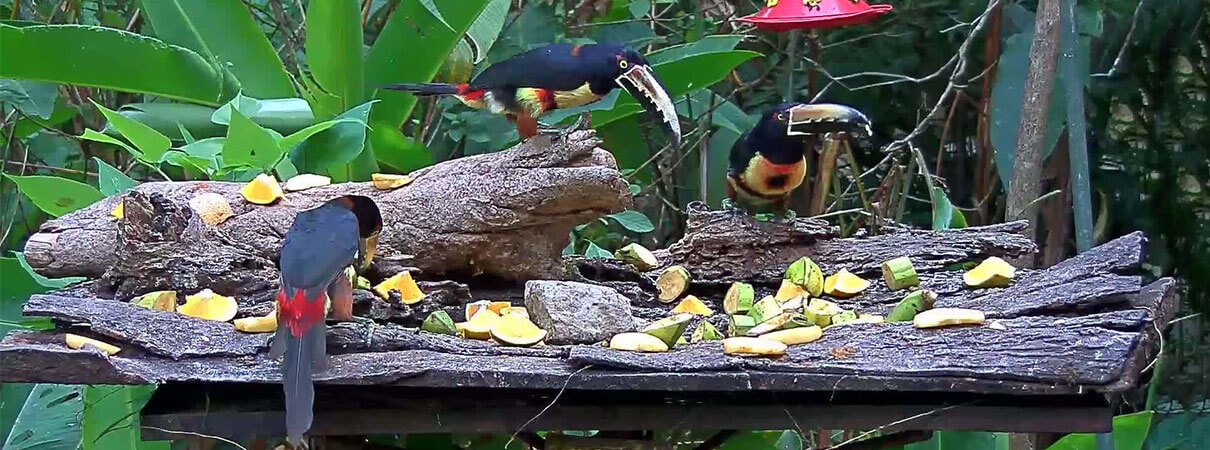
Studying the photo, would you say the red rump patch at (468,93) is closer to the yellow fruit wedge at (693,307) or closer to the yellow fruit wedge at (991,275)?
the yellow fruit wedge at (693,307)

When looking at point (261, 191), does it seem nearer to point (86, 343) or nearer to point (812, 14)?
point (86, 343)

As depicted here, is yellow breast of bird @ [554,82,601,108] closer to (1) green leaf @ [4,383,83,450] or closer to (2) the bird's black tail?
(2) the bird's black tail

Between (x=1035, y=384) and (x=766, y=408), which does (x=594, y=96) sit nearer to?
(x=766, y=408)

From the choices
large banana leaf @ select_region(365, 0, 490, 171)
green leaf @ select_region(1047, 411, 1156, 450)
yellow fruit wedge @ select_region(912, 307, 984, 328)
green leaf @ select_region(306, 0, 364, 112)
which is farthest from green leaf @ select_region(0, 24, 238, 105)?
green leaf @ select_region(1047, 411, 1156, 450)

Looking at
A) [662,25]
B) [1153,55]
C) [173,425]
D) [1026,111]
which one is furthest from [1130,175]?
[173,425]

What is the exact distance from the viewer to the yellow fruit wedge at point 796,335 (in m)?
1.17

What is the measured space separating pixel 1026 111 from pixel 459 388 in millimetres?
1433

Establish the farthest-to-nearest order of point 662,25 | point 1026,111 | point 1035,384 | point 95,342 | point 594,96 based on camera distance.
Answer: point 662,25 → point 1026,111 → point 594,96 → point 95,342 → point 1035,384

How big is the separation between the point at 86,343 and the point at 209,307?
250mm

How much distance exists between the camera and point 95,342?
3.53 ft

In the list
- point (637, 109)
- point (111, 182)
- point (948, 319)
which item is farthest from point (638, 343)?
point (637, 109)

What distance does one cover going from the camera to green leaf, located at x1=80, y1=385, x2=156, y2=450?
1.66m

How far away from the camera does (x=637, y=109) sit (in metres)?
2.30

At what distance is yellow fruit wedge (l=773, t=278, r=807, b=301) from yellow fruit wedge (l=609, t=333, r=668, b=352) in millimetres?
381
